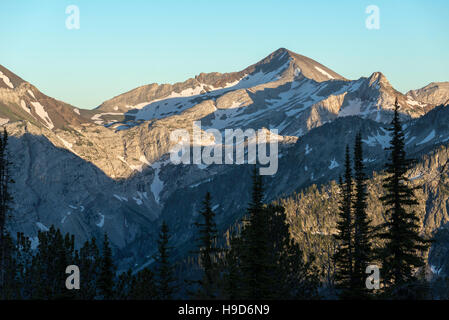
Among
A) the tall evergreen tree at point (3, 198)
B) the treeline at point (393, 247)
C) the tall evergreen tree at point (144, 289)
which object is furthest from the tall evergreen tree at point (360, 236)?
the tall evergreen tree at point (3, 198)

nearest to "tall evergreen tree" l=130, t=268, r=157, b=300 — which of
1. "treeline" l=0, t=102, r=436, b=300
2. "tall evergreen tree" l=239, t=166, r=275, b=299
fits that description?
"treeline" l=0, t=102, r=436, b=300

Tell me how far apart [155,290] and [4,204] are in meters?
17.2

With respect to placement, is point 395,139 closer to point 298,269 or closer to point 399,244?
point 399,244

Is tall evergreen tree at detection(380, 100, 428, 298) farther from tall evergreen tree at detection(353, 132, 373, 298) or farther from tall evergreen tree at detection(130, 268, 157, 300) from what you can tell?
tall evergreen tree at detection(130, 268, 157, 300)

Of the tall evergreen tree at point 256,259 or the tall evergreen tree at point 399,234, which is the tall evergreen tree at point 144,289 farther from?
the tall evergreen tree at point 399,234

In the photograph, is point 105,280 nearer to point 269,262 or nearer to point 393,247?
point 269,262

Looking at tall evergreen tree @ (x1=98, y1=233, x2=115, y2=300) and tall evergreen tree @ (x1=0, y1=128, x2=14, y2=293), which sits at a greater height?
tall evergreen tree @ (x1=0, y1=128, x2=14, y2=293)

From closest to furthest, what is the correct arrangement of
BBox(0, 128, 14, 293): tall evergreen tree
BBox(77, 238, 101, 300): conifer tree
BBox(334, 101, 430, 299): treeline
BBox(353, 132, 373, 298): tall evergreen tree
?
BBox(334, 101, 430, 299): treeline → BBox(0, 128, 14, 293): tall evergreen tree → BBox(353, 132, 373, 298): tall evergreen tree → BBox(77, 238, 101, 300): conifer tree

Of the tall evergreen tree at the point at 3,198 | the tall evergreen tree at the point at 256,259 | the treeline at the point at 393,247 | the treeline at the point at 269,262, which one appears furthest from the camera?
the tall evergreen tree at the point at 3,198

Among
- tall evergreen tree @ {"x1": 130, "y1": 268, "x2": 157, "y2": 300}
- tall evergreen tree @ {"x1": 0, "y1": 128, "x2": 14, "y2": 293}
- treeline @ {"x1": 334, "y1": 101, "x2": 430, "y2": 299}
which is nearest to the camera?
treeline @ {"x1": 334, "y1": 101, "x2": 430, "y2": 299}

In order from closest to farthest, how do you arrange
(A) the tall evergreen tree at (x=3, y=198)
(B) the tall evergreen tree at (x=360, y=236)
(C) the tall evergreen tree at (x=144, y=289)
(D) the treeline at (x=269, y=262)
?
1. (D) the treeline at (x=269, y=262)
2. (A) the tall evergreen tree at (x=3, y=198)
3. (B) the tall evergreen tree at (x=360, y=236)
4. (C) the tall evergreen tree at (x=144, y=289)

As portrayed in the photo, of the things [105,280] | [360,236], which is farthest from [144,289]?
[360,236]
